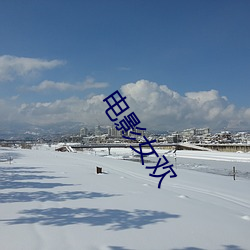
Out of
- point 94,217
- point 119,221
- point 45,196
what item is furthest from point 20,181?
point 119,221

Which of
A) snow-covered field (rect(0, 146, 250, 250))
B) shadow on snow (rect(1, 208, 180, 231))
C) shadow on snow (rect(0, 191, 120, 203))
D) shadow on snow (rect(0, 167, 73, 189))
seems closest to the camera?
snow-covered field (rect(0, 146, 250, 250))

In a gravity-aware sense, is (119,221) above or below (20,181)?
below

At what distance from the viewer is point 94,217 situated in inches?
277

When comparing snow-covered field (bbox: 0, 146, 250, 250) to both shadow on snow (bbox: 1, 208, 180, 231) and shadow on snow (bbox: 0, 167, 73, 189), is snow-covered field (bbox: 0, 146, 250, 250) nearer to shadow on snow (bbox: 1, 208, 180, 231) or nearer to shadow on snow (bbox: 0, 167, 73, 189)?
shadow on snow (bbox: 1, 208, 180, 231)

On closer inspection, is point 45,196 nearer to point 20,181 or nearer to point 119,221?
point 119,221

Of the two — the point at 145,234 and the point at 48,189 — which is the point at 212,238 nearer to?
the point at 145,234

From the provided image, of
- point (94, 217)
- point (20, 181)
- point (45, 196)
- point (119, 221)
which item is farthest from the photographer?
point (20, 181)

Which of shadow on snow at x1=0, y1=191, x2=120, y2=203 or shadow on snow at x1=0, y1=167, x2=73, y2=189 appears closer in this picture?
shadow on snow at x1=0, y1=191, x2=120, y2=203

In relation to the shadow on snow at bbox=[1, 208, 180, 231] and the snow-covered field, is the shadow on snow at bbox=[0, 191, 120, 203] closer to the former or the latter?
the snow-covered field

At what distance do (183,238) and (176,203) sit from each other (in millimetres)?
3475

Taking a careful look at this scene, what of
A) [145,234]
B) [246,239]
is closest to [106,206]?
[145,234]

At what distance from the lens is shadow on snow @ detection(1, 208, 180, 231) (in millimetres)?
6441

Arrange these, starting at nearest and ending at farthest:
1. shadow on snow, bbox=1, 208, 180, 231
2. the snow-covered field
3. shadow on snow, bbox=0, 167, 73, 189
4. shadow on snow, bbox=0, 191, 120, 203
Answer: the snow-covered field, shadow on snow, bbox=1, 208, 180, 231, shadow on snow, bbox=0, 191, 120, 203, shadow on snow, bbox=0, 167, 73, 189

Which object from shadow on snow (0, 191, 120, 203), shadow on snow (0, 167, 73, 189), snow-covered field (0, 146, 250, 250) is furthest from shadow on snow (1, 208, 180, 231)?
shadow on snow (0, 167, 73, 189)
